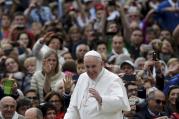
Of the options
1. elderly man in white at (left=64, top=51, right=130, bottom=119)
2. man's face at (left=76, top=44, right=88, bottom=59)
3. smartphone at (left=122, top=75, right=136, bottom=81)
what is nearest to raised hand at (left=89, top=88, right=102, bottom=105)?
elderly man in white at (left=64, top=51, right=130, bottom=119)

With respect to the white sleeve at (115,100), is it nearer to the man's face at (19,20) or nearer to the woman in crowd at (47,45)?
the woman in crowd at (47,45)

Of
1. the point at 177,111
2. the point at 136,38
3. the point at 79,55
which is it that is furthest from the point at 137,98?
the point at 136,38

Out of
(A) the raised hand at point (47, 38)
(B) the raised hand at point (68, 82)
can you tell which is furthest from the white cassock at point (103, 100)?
(A) the raised hand at point (47, 38)

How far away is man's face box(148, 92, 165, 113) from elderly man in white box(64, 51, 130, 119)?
5.45 feet

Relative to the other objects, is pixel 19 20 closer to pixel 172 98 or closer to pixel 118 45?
pixel 118 45

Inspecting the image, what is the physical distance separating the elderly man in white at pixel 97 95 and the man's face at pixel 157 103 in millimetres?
1662

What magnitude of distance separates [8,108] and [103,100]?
7.52ft

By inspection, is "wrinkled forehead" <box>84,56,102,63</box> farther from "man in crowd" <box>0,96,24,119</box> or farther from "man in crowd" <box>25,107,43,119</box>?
Answer: "man in crowd" <box>0,96,24,119</box>

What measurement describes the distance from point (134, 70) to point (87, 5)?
20.0 feet

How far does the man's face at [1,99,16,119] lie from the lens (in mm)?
14711

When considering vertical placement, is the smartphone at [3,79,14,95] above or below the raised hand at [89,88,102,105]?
above

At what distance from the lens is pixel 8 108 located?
14711 mm

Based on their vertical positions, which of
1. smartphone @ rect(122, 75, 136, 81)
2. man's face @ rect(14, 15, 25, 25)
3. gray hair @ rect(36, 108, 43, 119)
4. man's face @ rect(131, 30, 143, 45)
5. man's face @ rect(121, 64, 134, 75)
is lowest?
gray hair @ rect(36, 108, 43, 119)

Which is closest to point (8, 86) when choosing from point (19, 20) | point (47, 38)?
point (47, 38)
